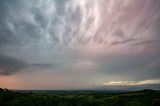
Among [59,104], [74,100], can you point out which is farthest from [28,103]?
[74,100]

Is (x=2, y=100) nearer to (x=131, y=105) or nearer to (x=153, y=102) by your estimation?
(x=131, y=105)

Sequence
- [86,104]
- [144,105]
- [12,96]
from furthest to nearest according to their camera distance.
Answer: [12,96] < [86,104] < [144,105]

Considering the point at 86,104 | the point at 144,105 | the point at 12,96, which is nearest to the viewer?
the point at 144,105

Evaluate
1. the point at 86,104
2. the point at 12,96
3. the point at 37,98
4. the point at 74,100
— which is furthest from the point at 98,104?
the point at 12,96

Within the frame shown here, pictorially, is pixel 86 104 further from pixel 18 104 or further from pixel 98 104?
pixel 18 104

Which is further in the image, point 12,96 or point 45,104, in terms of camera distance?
point 12,96

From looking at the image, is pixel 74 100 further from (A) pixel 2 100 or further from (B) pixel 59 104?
(A) pixel 2 100

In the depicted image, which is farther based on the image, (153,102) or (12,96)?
(12,96)

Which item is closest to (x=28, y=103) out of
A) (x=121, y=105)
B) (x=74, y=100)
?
(x=74, y=100)
